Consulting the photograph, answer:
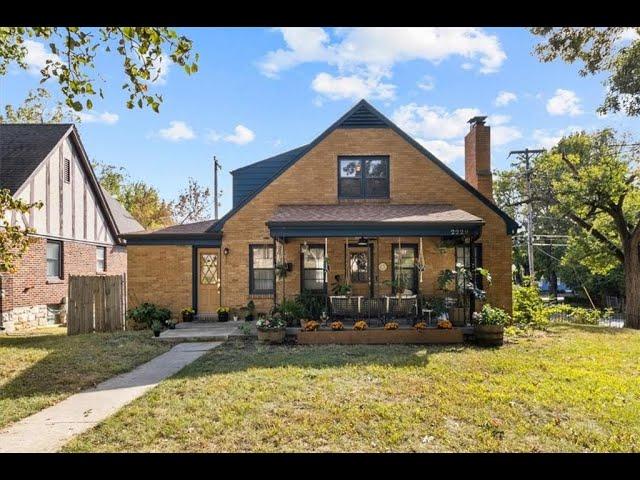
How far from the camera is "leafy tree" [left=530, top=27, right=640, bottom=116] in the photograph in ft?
31.0

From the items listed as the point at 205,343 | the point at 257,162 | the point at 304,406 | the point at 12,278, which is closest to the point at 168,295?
the point at 205,343

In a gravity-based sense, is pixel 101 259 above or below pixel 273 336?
above

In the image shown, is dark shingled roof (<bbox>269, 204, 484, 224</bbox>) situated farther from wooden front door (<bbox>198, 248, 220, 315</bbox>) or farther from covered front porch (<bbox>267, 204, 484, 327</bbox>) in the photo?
wooden front door (<bbox>198, 248, 220, 315</bbox>)

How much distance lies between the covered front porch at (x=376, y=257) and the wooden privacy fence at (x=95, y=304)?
4735mm

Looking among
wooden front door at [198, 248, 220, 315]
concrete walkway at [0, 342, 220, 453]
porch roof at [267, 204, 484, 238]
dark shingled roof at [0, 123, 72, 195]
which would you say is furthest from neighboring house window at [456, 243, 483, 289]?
dark shingled roof at [0, 123, 72, 195]

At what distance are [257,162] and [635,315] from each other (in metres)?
15.7

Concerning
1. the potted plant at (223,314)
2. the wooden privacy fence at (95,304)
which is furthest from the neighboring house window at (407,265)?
the wooden privacy fence at (95,304)

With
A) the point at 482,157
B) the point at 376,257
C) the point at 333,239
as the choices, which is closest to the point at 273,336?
the point at 333,239

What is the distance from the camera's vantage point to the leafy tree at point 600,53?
9453mm

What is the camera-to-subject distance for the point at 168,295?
1358 centimetres

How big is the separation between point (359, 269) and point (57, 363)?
27.8 ft

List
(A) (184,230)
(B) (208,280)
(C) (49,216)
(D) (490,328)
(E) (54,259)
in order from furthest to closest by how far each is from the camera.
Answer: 1. (E) (54,259)
2. (C) (49,216)
3. (A) (184,230)
4. (B) (208,280)
5. (D) (490,328)

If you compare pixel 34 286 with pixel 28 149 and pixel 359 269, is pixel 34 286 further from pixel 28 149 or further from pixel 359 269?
pixel 359 269

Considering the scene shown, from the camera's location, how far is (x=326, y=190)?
13.5m
